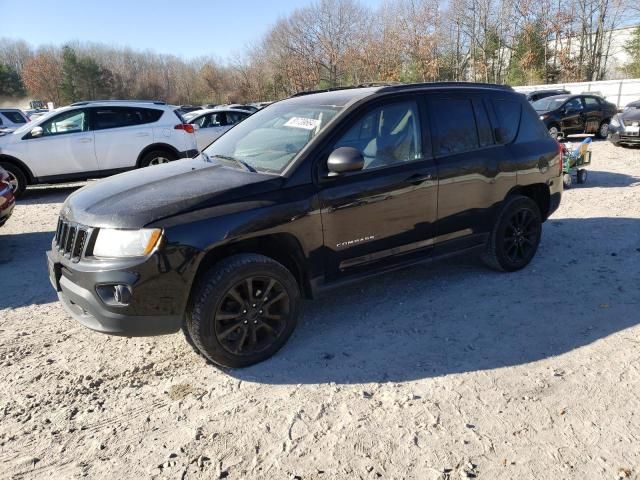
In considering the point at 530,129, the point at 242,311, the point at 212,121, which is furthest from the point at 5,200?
the point at 212,121

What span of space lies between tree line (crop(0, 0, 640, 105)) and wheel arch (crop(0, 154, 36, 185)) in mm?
32179

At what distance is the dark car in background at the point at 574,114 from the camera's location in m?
16.0

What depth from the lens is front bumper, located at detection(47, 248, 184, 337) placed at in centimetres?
296

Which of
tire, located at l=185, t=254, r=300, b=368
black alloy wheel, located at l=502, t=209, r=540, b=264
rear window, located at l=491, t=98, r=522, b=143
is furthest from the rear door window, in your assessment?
tire, located at l=185, t=254, r=300, b=368

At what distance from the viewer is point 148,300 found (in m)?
3.01

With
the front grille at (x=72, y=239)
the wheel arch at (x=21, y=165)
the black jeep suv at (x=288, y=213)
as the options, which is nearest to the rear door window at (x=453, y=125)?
the black jeep suv at (x=288, y=213)

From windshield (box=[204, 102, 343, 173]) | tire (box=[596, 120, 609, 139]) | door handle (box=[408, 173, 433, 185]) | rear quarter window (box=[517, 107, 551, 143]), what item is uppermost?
windshield (box=[204, 102, 343, 173])

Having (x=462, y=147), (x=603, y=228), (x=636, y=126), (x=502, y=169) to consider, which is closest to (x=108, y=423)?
(x=462, y=147)

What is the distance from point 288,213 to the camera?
11.2ft

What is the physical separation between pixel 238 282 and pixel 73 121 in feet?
27.6

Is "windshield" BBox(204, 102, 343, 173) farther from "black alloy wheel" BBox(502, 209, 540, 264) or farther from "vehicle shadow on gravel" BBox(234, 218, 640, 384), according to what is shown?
"black alloy wheel" BBox(502, 209, 540, 264)

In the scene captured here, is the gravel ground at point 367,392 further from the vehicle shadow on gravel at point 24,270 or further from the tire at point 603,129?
the tire at point 603,129

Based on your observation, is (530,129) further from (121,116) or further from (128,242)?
(121,116)

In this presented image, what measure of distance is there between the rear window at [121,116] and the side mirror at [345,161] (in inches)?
311
